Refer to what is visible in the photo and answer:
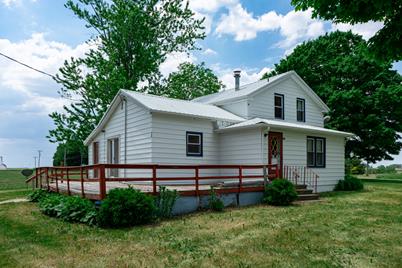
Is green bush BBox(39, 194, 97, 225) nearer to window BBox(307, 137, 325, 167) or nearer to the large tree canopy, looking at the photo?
window BBox(307, 137, 325, 167)

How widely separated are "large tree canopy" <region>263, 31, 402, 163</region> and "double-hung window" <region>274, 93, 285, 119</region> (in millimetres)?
10207

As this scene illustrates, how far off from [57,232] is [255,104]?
11416mm

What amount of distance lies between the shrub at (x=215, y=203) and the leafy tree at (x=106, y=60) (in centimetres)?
1433

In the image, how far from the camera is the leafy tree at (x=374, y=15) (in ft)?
17.8

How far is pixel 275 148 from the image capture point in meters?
15.3

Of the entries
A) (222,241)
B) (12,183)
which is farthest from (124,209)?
(12,183)

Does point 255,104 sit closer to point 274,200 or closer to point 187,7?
point 274,200

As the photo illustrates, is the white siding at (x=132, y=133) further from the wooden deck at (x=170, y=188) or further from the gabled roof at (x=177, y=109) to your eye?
the wooden deck at (x=170, y=188)

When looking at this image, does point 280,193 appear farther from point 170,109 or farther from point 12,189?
point 12,189

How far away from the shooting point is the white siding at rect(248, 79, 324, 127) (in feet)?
56.9

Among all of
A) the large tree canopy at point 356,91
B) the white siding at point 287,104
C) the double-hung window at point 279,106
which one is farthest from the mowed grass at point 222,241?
the large tree canopy at point 356,91

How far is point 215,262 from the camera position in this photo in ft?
19.8

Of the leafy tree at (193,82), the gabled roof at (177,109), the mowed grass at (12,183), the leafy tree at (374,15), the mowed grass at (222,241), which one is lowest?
the mowed grass at (12,183)

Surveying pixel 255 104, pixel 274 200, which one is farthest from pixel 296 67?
pixel 274 200
